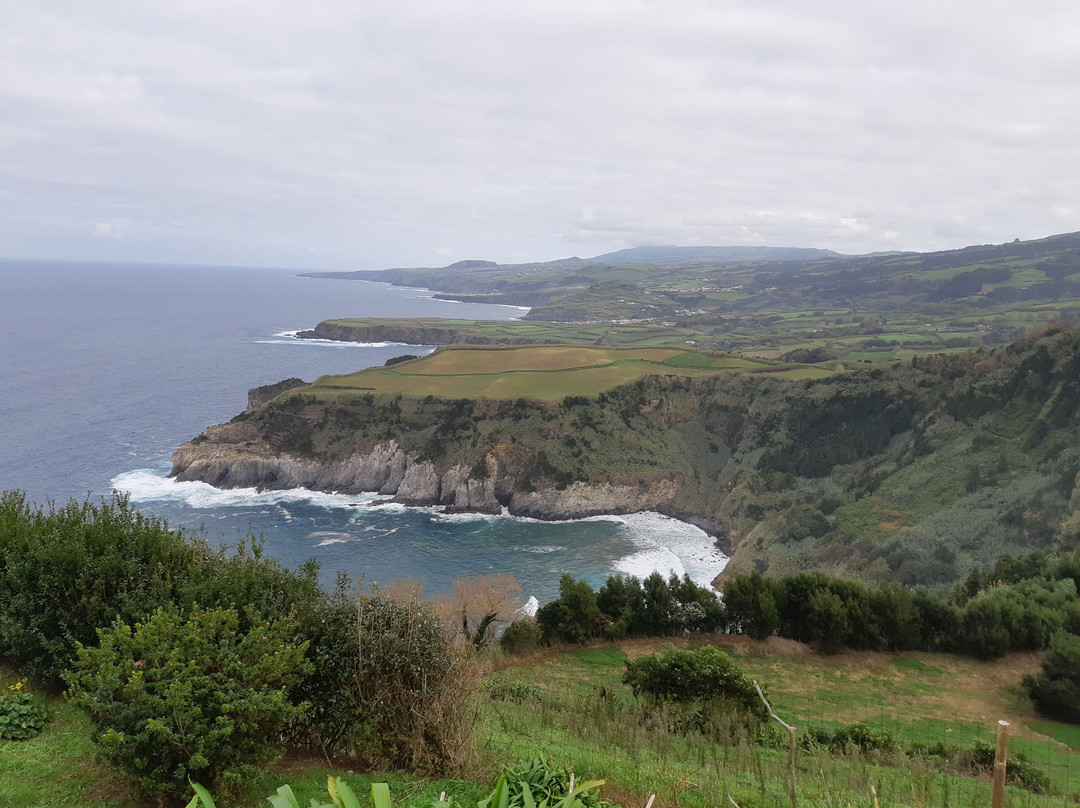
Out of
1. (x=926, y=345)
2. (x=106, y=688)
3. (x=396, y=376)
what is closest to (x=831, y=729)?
(x=106, y=688)

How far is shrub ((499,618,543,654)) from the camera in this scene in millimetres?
29531

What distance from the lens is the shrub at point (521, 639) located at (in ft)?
96.9

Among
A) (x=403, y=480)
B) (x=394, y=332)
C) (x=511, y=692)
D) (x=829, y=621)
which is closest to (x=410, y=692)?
(x=511, y=692)

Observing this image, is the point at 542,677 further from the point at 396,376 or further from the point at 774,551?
the point at 396,376

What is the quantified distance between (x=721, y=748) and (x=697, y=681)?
17.0ft

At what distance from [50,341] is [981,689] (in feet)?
516

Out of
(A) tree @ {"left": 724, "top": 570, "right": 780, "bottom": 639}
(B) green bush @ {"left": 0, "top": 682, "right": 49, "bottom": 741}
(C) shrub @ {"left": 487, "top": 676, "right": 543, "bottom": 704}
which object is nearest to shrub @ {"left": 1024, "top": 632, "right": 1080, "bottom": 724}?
(A) tree @ {"left": 724, "top": 570, "right": 780, "bottom": 639}

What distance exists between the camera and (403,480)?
6619 cm

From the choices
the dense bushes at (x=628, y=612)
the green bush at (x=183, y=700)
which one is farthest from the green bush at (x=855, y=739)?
the green bush at (x=183, y=700)

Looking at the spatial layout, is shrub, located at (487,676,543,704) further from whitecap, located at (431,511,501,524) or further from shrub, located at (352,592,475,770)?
whitecap, located at (431,511,501,524)

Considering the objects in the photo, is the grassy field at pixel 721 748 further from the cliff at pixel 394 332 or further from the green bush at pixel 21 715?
the cliff at pixel 394 332

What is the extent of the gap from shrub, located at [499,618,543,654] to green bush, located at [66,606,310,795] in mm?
21709

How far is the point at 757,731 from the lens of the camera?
56.6ft

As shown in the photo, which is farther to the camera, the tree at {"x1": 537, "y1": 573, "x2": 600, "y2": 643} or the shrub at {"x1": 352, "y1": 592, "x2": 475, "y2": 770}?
the tree at {"x1": 537, "y1": 573, "x2": 600, "y2": 643}
